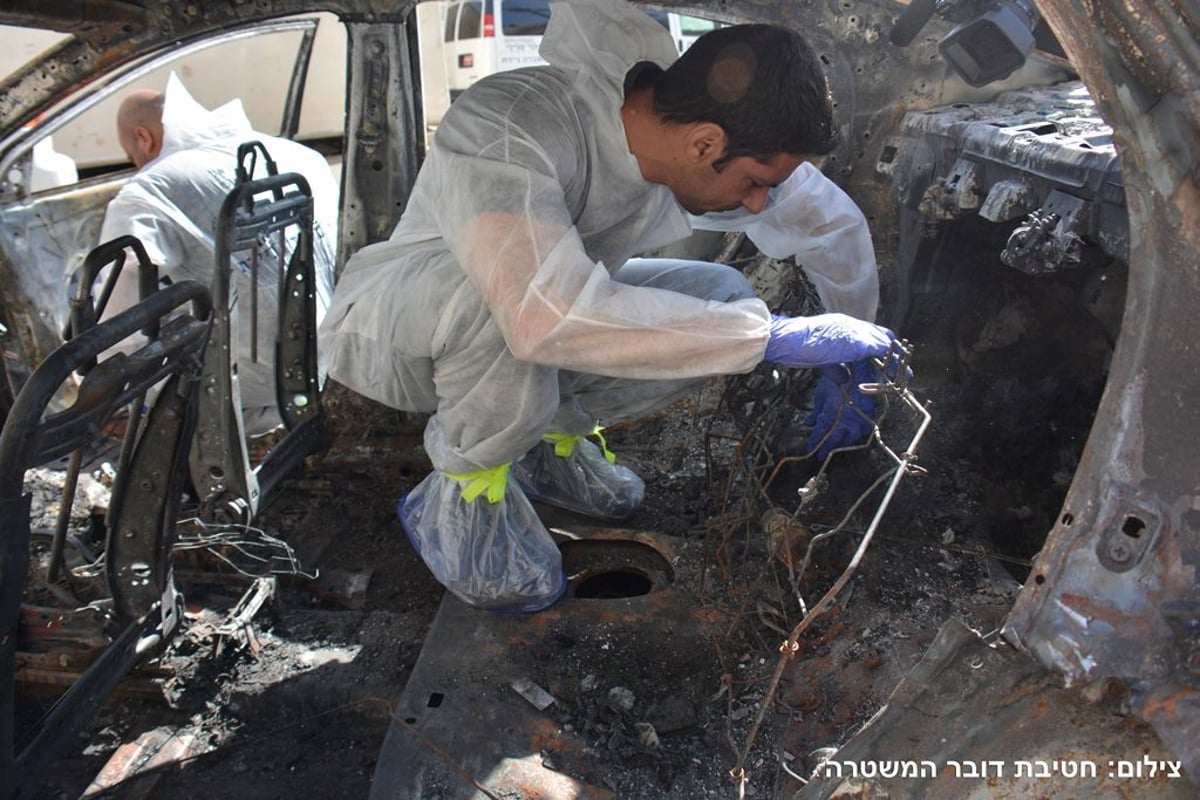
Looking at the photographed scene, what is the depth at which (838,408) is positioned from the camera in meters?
2.53

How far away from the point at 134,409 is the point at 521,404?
100cm

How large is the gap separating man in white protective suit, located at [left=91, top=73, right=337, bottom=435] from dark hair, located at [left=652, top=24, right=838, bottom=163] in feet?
5.68

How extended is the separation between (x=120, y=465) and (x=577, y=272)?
4.03ft

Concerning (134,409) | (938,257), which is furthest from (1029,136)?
(134,409)

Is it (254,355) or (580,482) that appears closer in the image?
(580,482)

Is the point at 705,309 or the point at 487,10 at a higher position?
the point at 487,10

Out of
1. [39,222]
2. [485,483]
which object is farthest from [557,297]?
[39,222]

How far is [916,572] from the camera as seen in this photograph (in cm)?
243

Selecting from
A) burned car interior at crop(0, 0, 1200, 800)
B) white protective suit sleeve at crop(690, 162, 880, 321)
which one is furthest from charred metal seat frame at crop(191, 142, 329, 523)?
white protective suit sleeve at crop(690, 162, 880, 321)

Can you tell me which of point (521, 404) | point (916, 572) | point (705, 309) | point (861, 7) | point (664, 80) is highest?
point (861, 7)

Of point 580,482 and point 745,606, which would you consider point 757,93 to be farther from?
point 580,482

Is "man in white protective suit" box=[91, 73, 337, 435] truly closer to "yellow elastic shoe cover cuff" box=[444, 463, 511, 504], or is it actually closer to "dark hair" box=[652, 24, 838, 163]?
"yellow elastic shoe cover cuff" box=[444, 463, 511, 504]

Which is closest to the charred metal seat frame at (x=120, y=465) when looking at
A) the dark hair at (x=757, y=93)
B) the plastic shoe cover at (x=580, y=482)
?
the plastic shoe cover at (x=580, y=482)

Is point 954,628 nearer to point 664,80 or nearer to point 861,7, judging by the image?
point 664,80
